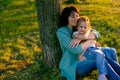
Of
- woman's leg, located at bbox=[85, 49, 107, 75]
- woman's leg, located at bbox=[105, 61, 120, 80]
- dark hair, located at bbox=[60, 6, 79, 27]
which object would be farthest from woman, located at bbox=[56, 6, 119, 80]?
woman's leg, located at bbox=[105, 61, 120, 80]

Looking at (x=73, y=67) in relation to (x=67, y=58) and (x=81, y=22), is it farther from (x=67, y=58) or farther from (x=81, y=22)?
(x=81, y=22)

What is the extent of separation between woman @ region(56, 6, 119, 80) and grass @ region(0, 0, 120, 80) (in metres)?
0.35

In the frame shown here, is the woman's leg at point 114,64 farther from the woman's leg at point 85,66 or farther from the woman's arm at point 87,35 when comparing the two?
the woman's arm at point 87,35

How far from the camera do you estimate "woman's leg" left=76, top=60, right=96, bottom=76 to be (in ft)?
19.7

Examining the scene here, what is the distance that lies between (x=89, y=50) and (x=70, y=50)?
13.6 inches

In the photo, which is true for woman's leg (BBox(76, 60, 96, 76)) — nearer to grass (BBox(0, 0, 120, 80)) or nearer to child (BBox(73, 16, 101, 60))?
child (BBox(73, 16, 101, 60))

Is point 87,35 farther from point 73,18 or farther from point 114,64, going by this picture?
point 114,64

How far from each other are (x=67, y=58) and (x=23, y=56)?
1690 millimetres

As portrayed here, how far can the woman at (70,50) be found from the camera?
6.08m

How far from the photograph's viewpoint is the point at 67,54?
20.5 ft

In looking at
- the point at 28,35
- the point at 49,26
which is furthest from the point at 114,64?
the point at 28,35

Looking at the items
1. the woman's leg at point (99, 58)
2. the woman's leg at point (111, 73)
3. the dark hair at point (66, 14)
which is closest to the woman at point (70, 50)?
the dark hair at point (66, 14)

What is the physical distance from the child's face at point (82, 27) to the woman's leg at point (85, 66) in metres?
0.54

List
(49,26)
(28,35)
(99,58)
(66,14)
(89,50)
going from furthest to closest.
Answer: (28,35) → (49,26) → (66,14) → (89,50) → (99,58)
